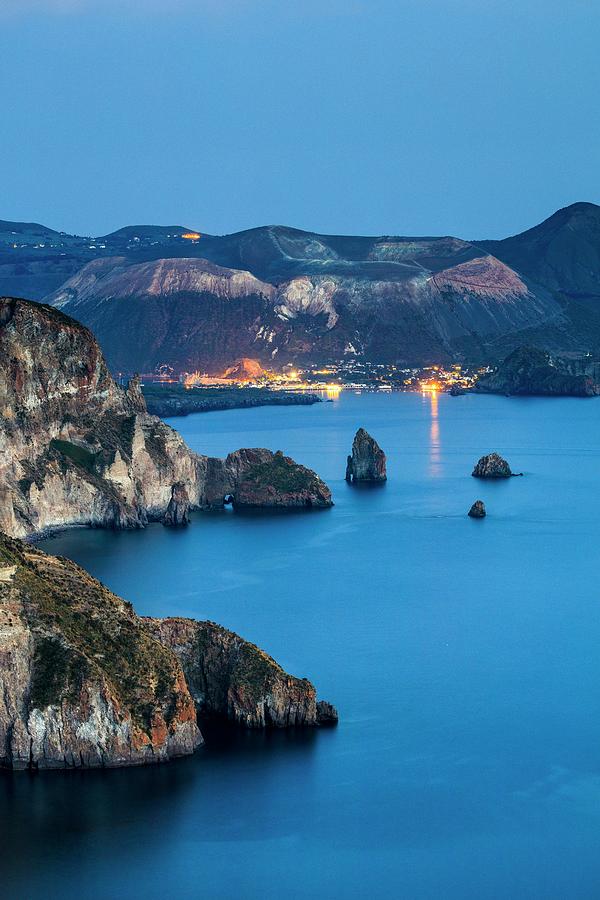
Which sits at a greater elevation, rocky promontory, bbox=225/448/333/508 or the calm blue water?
rocky promontory, bbox=225/448/333/508

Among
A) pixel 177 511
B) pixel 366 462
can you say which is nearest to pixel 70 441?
pixel 177 511

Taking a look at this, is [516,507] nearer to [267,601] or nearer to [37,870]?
[267,601]

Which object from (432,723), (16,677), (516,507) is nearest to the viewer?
(16,677)

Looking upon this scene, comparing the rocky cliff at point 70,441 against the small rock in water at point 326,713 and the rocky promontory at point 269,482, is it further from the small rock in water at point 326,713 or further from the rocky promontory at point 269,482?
the small rock in water at point 326,713

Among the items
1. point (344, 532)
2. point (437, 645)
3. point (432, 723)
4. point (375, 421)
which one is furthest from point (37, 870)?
point (375, 421)

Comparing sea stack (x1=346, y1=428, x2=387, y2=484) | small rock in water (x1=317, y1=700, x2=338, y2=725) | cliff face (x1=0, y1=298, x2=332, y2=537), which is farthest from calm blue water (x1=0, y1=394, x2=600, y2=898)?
sea stack (x1=346, y1=428, x2=387, y2=484)

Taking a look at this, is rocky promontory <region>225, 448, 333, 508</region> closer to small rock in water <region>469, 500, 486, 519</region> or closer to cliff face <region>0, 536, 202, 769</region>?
small rock in water <region>469, 500, 486, 519</region>
